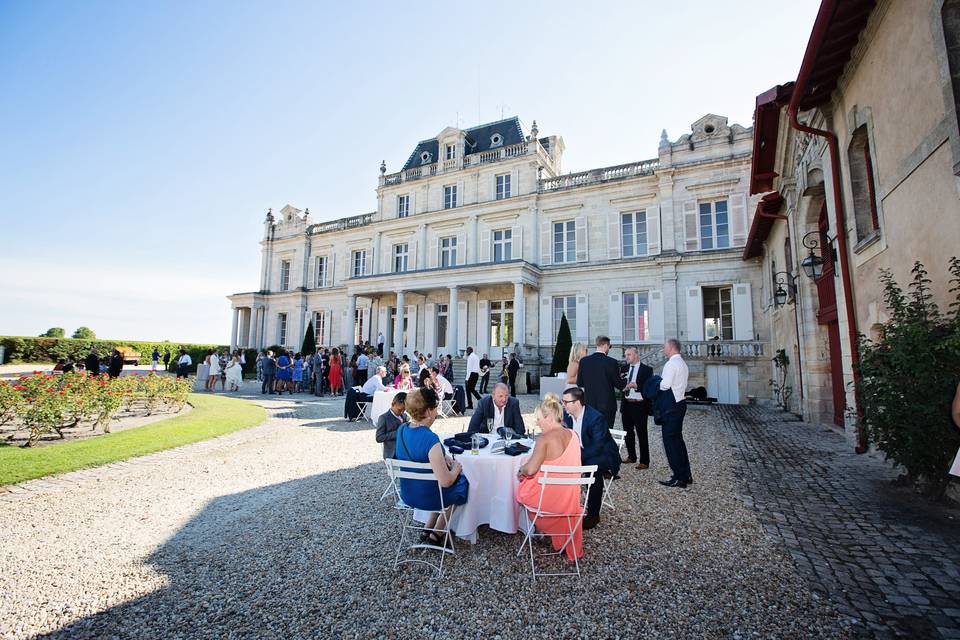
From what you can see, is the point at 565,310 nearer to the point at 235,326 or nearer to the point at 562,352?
the point at 562,352

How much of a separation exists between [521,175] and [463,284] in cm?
647

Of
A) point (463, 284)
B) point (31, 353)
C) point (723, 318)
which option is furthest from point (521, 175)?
point (31, 353)

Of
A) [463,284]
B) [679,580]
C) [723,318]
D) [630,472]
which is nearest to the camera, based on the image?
[679,580]

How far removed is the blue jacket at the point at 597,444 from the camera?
3826 mm

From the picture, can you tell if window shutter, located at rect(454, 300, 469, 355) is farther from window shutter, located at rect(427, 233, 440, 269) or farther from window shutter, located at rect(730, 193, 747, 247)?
window shutter, located at rect(730, 193, 747, 247)

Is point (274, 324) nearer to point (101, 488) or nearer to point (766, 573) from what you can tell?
point (101, 488)

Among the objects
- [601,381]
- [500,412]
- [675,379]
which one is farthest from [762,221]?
[500,412]

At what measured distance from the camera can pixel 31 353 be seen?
26297mm

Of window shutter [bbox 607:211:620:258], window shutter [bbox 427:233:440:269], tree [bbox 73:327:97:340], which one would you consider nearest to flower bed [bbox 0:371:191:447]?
window shutter [bbox 427:233:440:269]

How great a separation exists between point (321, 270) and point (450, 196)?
10629 mm

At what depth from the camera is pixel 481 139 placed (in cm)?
2484

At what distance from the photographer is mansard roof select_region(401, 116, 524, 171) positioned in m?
23.5

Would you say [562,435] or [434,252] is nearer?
[562,435]

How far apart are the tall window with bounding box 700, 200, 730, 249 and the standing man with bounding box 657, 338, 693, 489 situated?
565 inches
